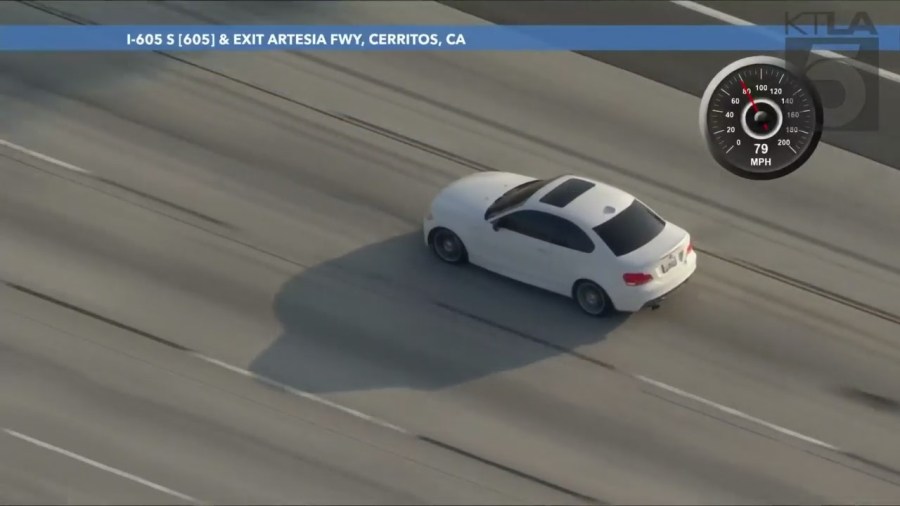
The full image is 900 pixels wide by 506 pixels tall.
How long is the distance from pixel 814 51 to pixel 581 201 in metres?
8.20

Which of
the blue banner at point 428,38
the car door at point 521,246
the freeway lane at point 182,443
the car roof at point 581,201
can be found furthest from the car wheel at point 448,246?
the blue banner at point 428,38

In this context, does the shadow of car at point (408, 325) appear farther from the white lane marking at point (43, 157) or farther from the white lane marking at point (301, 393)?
the white lane marking at point (43, 157)

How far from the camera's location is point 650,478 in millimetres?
18750

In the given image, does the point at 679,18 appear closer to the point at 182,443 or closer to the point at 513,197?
the point at 513,197

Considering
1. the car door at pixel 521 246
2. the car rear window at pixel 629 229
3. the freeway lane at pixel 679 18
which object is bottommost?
the car door at pixel 521 246

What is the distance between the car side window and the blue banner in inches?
266

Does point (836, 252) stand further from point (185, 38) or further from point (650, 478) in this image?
point (185, 38)

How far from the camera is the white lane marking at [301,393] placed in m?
19.4

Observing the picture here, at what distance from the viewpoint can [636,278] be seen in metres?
20.6

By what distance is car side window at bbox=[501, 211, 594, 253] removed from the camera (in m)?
20.9

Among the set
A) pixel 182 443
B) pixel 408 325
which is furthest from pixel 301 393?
pixel 408 325

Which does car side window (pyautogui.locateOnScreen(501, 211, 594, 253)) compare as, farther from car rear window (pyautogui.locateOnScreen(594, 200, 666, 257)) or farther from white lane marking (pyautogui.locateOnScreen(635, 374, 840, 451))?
white lane marking (pyautogui.locateOnScreen(635, 374, 840, 451))

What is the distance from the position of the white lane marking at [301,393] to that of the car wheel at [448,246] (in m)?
3.62

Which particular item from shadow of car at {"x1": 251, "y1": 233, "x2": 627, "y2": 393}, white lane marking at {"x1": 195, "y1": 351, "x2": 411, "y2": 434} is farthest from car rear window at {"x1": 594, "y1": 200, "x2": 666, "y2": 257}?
white lane marking at {"x1": 195, "y1": 351, "x2": 411, "y2": 434}
